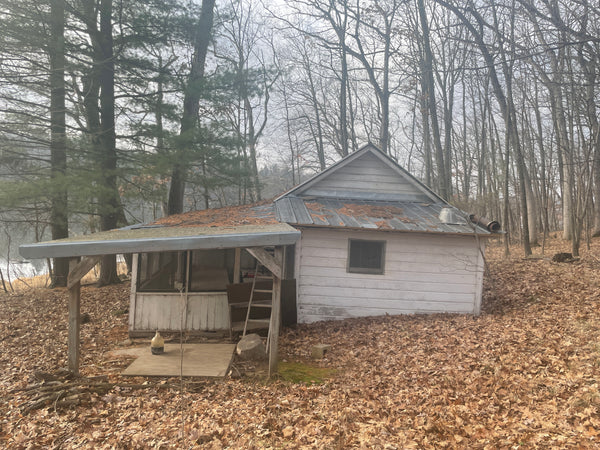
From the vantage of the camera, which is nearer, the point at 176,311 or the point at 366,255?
the point at 176,311

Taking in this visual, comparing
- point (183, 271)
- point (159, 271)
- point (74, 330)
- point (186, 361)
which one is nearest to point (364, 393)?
point (186, 361)

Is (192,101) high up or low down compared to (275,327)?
up

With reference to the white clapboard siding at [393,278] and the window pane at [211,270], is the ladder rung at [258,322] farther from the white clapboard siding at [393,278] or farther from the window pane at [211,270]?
the white clapboard siding at [393,278]

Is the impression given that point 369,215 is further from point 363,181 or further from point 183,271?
point 183,271

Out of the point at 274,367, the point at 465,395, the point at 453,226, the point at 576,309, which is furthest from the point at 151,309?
the point at 576,309

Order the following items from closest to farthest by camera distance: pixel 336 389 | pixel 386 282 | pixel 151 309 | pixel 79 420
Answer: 1. pixel 79 420
2. pixel 336 389
3. pixel 151 309
4. pixel 386 282

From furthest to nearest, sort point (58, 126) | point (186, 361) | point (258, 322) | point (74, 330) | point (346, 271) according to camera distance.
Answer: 1. point (58, 126)
2. point (346, 271)
3. point (258, 322)
4. point (186, 361)
5. point (74, 330)

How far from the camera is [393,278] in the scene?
10.8m

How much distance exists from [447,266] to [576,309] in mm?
3001

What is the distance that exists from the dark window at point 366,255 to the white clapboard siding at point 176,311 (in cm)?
351

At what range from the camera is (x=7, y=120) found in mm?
13094

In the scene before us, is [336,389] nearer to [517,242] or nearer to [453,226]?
[453,226]

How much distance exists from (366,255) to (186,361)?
5342 mm

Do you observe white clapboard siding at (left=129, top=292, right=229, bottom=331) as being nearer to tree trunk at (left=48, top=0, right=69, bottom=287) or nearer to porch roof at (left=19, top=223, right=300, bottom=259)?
porch roof at (left=19, top=223, right=300, bottom=259)
